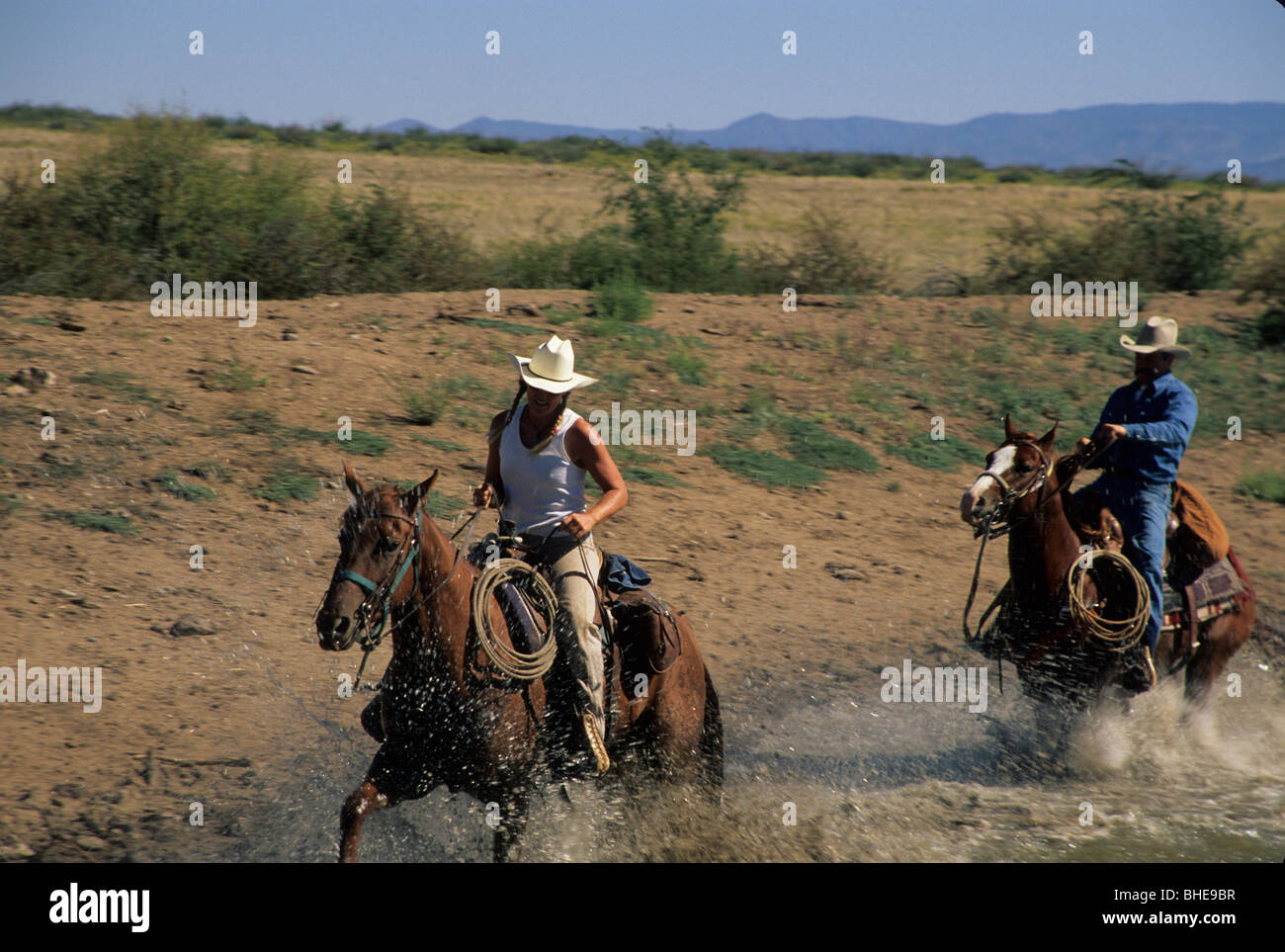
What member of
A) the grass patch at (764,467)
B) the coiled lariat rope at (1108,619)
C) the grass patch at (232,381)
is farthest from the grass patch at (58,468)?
the coiled lariat rope at (1108,619)

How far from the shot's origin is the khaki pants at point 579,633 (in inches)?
224

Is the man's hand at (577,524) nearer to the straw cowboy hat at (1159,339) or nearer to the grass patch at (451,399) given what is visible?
the straw cowboy hat at (1159,339)

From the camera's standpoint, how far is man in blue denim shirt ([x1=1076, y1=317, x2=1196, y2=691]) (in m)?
7.59

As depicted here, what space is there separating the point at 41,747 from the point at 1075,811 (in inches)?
250

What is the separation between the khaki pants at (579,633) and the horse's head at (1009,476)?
2.39 m

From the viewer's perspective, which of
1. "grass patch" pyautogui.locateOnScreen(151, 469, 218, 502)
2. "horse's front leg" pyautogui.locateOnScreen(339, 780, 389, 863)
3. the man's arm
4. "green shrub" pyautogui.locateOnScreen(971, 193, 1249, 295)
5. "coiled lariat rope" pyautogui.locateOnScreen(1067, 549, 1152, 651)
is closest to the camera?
"horse's front leg" pyautogui.locateOnScreen(339, 780, 389, 863)

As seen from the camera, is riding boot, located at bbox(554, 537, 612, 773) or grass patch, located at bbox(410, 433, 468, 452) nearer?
riding boot, located at bbox(554, 537, 612, 773)

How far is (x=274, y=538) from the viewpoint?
388 inches

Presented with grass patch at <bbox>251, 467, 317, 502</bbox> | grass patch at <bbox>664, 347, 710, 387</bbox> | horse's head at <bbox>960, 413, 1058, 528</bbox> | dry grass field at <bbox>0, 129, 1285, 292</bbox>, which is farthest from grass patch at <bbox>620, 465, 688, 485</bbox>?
dry grass field at <bbox>0, 129, 1285, 292</bbox>

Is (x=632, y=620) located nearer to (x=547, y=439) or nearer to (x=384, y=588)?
(x=547, y=439)

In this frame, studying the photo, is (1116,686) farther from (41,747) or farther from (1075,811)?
(41,747)

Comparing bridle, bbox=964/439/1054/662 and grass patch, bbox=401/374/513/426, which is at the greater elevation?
grass patch, bbox=401/374/513/426

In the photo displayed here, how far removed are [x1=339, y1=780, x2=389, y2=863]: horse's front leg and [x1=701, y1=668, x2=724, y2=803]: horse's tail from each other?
202cm

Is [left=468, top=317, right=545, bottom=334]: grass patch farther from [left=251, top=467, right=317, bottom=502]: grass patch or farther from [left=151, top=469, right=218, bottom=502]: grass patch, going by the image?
[left=151, top=469, right=218, bottom=502]: grass patch
